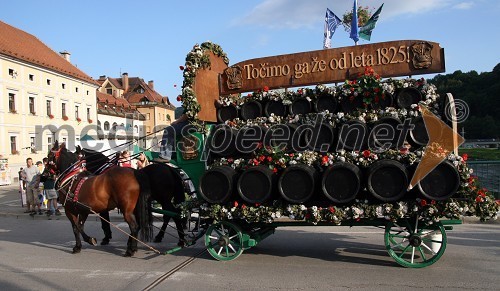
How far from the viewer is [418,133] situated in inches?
242

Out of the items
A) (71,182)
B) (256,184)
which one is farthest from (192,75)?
(71,182)

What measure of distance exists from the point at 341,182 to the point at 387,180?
2.03 ft

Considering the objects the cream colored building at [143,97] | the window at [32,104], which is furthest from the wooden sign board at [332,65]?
the cream colored building at [143,97]

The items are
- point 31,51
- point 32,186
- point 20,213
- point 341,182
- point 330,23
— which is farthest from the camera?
point 31,51

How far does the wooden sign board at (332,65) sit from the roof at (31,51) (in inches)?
1354

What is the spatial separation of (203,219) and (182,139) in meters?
1.45

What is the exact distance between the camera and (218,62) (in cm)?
800

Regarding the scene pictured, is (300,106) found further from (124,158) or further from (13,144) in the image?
(13,144)

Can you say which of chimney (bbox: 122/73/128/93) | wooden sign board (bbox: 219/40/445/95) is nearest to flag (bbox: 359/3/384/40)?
wooden sign board (bbox: 219/40/445/95)

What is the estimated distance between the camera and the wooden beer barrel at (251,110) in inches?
287

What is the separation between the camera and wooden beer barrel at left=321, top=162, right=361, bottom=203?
5.80 meters

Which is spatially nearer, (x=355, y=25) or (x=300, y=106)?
(x=300, y=106)

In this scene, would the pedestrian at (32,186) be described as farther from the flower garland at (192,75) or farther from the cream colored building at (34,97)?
the cream colored building at (34,97)

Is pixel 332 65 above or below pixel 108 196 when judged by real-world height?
above
